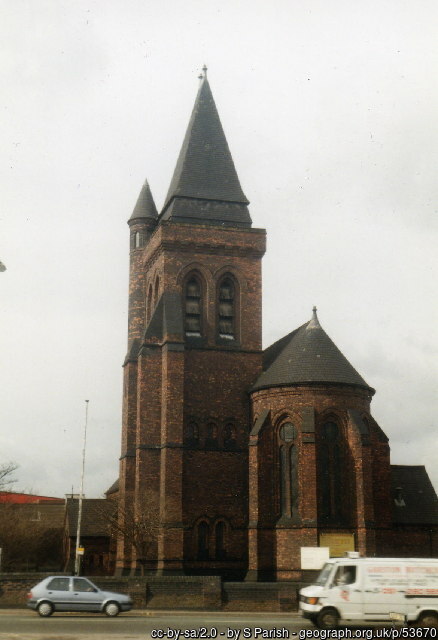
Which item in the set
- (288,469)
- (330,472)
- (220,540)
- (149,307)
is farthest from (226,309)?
(220,540)

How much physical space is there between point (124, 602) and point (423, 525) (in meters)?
19.8

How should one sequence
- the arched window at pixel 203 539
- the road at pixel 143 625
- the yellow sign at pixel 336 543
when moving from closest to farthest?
1. the road at pixel 143 625
2. the yellow sign at pixel 336 543
3. the arched window at pixel 203 539

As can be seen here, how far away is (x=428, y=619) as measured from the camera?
73.6 feet

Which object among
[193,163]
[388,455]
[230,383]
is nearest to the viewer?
[388,455]

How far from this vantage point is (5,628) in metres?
22.2

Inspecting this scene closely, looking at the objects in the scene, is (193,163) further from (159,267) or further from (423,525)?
(423,525)

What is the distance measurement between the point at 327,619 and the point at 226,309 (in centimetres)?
2419

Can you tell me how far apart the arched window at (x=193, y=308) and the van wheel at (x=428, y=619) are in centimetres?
2359

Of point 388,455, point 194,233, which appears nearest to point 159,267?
point 194,233

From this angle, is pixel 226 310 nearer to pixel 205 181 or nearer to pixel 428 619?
pixel 205 181

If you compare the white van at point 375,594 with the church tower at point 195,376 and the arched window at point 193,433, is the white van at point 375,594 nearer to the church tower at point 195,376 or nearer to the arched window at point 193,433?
the church tower at point 195,376

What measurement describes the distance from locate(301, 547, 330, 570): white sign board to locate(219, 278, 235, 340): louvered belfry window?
12539 millimetres

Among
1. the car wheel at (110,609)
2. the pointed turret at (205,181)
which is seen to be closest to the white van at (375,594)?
the car wheel at (110,609)

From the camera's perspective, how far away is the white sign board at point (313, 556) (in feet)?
120
